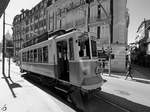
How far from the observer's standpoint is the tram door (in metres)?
7.13

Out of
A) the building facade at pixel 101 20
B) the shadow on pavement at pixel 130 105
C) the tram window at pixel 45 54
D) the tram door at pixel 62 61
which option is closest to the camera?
the shadow on pavement at pixel 130 105

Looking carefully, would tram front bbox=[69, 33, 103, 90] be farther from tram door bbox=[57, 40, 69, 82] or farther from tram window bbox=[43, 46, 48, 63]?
tram window bbox=[43, 46, 48, 63]

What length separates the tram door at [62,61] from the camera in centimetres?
713

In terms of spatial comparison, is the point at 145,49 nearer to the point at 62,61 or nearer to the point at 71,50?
the point at 62,61

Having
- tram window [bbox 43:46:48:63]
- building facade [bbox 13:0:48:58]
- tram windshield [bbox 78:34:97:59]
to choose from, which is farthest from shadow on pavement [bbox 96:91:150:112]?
building facade [bbox 13:0:48:58]

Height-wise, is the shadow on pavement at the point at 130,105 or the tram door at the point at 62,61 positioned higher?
the tram door at the point at 62,61

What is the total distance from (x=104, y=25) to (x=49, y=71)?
1555cm

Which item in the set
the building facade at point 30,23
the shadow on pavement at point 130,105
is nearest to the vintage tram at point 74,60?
the shadow on pavement at point 130,105

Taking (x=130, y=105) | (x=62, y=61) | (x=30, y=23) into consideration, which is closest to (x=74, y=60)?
(x=62, y=61)

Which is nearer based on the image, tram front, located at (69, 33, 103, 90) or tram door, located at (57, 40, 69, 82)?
tram front, located at (69, 33, 103, 90)

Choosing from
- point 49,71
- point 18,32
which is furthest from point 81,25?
point 18,32

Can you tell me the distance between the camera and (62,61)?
7.43 metres

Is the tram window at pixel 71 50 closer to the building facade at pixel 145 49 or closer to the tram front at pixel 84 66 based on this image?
the tram front at pixel 84 66

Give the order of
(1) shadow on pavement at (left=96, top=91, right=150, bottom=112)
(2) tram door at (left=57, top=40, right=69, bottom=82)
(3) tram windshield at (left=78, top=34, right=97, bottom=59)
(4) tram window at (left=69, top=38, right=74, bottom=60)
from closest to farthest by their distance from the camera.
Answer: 1. (1) shadow on pavement at (left=96, top=91, right=150, bottom=112)
2. (3) tram windshield at (left=78, top=34, right=97, bottom=59)
3. (4) tram window at (left=69, top=38, right=74, bottom=60)
4. (2) tram door at (left=57, top=40, right=69, bottom=82)
